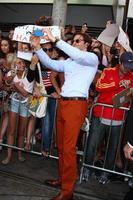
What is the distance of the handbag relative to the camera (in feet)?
18.9

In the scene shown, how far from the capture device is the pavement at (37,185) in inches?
187

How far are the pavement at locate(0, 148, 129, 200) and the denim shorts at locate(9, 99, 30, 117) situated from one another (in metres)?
0.75

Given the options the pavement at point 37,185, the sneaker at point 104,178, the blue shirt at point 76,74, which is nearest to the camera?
the blue shirt at point 76,74

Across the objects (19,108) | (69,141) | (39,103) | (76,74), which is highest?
(76,74)

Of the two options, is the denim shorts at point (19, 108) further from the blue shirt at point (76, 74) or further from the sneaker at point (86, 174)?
the blue shirt at point (76, 74)

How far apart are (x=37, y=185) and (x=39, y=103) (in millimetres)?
1271

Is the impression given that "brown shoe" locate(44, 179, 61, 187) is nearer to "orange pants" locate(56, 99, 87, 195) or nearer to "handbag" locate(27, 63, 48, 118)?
"orange pants" locate(56, 99, 87, 195)

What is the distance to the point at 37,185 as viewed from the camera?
16.6 feet

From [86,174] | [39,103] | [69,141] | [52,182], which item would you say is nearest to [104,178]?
[86,174]

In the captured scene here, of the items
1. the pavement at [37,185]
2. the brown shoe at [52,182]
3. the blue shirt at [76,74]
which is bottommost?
the pavement at [37,185]

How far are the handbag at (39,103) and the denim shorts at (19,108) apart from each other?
3.9 inches

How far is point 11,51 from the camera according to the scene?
6957 mm

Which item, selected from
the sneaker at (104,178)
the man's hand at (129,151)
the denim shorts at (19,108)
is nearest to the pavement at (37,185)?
the sneaker at (104,178)

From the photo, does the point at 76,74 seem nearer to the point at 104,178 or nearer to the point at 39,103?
the point at 39,103
